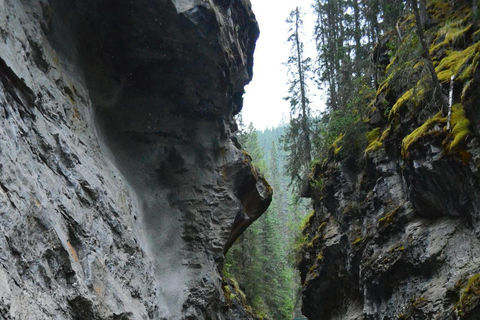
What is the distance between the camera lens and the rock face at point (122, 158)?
706 centimetres

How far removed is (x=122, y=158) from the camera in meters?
13.4

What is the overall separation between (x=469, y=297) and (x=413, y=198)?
411 cm

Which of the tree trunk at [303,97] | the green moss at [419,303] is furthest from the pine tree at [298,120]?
the green moss at [419,303]

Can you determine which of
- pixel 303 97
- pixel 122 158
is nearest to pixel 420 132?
pixel 122 158

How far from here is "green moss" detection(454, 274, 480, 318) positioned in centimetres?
921

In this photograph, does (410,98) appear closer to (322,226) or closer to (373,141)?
(373,141)

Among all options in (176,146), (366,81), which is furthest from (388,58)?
(176,146)

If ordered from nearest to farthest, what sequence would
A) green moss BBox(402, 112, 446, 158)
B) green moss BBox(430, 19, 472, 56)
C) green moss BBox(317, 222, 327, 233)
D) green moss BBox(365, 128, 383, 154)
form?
green moss BBox(402, 112, 446, 158) → green moss BBox(430, 19, 472, 56) → green moss BBox(365, 128, 383, 154) → green moss BBox(317, 222, 327, 233)

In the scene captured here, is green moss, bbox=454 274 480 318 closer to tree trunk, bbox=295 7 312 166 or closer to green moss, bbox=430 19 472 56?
green moss, bbox=430 19 472 56

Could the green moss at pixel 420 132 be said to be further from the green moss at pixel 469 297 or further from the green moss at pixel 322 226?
the green moss at pixel 322 226

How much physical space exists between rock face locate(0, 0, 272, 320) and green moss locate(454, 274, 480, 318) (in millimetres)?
7192

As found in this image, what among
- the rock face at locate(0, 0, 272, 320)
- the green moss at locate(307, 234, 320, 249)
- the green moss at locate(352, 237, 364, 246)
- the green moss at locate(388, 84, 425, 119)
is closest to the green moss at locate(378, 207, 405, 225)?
the green moss at locate(352, 237, 364, 246)

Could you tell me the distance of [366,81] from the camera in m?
20.3

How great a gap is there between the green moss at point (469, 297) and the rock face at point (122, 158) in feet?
23.6
